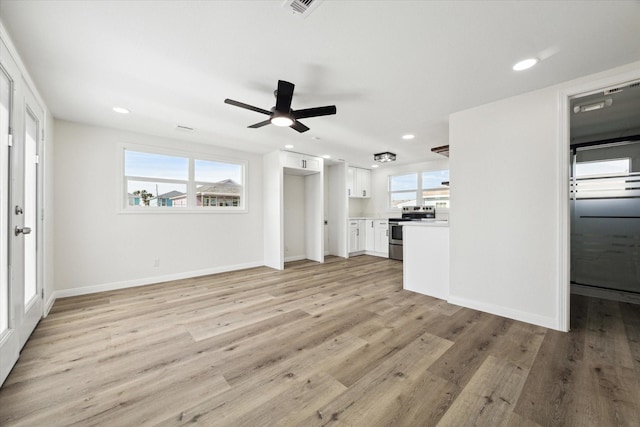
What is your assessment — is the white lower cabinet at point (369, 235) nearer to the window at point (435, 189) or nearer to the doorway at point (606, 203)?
the window at point (435, 189)

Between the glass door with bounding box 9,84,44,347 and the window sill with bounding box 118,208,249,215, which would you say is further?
the window sill with bounding box 118,208,249,215

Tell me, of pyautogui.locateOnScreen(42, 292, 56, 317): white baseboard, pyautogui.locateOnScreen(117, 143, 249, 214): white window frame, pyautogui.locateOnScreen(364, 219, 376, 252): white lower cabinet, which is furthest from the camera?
pyautogui.locateOnScreen(364, 219, 376, 252): white lower cabinet

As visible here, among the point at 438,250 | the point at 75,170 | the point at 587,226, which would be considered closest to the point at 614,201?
the point at 587,226

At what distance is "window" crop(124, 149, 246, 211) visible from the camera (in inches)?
160

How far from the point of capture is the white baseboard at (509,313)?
8.20 feet

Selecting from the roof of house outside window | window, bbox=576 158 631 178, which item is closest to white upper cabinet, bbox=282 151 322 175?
the roof of house outside window

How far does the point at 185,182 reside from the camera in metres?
4.52

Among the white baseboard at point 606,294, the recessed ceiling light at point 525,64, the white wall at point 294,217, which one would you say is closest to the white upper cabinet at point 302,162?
the white wall at point 294,217

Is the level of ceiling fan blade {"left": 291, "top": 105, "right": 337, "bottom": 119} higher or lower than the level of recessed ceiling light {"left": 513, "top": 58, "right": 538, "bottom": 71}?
lower

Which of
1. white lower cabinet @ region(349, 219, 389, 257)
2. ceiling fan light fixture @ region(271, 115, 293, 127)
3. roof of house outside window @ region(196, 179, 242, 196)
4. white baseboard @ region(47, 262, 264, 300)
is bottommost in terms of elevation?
white baseboard @ region(47, 262, 264, 300)

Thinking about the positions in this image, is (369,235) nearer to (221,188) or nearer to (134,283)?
(221,188)

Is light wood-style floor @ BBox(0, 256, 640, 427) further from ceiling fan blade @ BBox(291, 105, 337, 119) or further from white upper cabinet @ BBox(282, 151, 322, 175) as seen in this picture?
white upper cabinet @ BBox(282, 151, 322, 175)

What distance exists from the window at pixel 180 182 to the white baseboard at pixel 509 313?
13.6ft

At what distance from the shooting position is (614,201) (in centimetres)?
346
